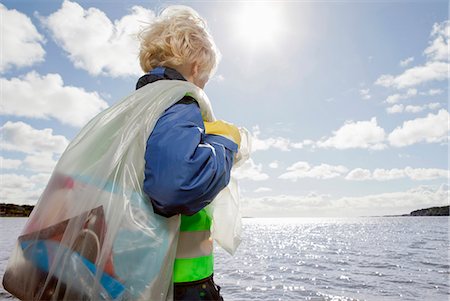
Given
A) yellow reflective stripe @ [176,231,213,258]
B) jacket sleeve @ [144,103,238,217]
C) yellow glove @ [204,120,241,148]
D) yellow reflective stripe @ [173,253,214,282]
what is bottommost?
yellow reflective stripe @ [173,253,214,282]

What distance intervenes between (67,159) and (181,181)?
552 mm

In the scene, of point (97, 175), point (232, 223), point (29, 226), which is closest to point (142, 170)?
point (97, 175)

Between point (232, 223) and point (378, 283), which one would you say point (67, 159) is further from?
point (378, 283)

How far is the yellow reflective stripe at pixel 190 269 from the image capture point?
167 centimetres

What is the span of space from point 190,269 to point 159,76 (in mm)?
965

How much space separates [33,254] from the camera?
146 cm

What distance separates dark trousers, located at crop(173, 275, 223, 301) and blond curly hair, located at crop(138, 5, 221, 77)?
1.13 metres

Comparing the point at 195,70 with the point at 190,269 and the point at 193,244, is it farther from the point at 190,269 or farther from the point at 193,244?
the point at 190,269

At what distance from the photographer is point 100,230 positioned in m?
1.45

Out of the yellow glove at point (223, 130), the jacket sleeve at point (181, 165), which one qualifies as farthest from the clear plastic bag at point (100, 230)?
the yellow glove at point (223, 130)

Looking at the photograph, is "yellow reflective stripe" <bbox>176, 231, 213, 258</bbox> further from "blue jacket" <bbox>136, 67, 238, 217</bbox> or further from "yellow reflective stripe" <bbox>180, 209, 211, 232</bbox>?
"blue jacket" <bbox>136, 67, 238, 217</bbox>

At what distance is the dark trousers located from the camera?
1.65 m

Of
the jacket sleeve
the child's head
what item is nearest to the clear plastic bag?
the jacket sleeve

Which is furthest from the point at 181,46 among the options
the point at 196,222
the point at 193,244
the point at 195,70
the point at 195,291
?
the point at 195,291
